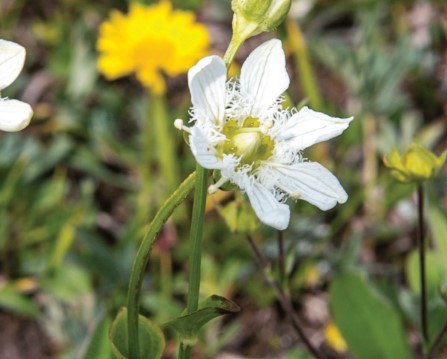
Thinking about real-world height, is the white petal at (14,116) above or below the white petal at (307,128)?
above

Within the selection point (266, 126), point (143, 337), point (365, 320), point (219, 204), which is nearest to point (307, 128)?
point (266, 126)

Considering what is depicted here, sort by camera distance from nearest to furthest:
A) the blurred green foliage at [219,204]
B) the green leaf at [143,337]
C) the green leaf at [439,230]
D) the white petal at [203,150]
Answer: the white petal at [203,150]
the green leaf at [143,337]
the green leaf at [439,230]
the blurred green foliage at [219,204]

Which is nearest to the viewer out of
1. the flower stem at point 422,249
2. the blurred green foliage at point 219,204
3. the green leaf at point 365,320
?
the flower stem at point 422,249

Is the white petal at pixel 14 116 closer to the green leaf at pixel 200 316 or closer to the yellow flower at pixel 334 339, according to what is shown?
the green leaf at pixel 200 316

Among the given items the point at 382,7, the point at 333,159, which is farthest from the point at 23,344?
the point at 382,7

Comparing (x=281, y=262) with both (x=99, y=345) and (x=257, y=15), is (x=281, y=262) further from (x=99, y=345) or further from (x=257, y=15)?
(x=257, y=15)

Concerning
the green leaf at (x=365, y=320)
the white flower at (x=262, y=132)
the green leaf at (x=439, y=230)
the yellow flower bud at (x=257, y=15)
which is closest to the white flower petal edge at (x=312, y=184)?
the white flower at (x=262, y=132)
